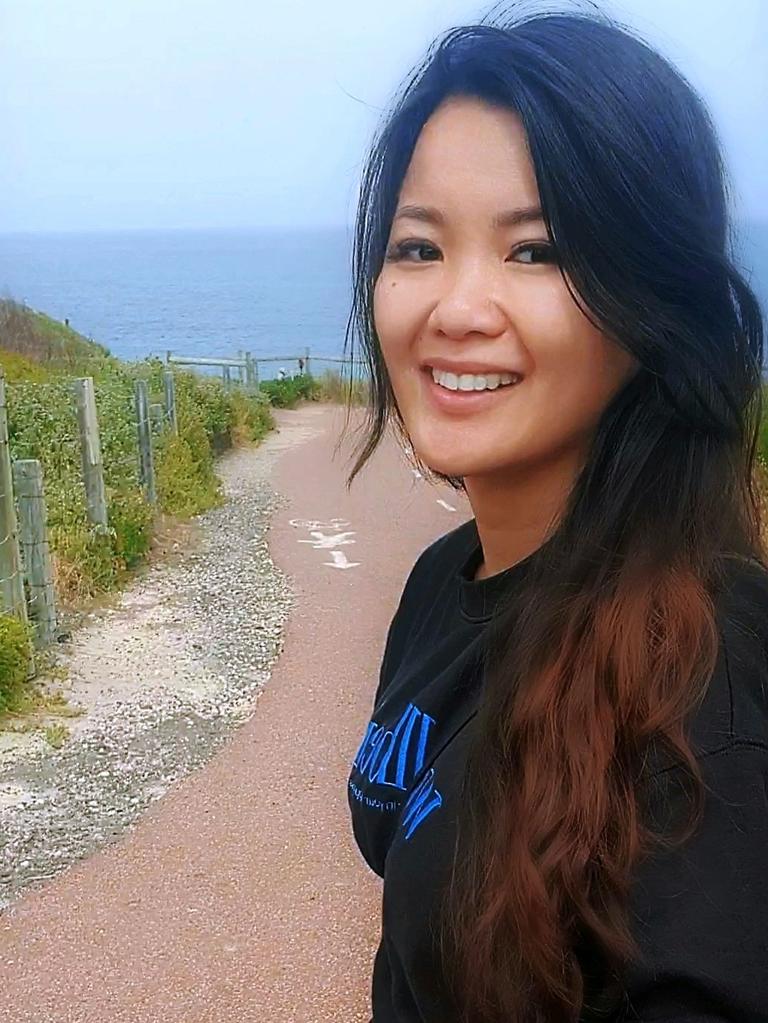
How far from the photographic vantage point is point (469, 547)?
1588mm

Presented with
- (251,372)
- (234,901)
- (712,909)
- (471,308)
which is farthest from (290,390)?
(712,909)

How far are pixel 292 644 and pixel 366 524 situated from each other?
357cm

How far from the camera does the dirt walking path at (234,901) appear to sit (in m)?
3.17

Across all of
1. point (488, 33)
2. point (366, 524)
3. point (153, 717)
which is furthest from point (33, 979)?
point (366, 524)

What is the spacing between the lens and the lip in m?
1.22

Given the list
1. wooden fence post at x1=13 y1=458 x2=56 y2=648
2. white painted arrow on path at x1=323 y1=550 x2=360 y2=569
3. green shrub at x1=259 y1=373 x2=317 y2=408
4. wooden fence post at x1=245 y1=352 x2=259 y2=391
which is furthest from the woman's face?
wooden fence post at x1=245 y1=352 x2=259 y2=391

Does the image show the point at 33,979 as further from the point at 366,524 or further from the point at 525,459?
the point at 366,524

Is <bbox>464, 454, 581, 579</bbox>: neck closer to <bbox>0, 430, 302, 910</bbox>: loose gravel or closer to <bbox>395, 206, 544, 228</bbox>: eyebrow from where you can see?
<bbox>395, 206, 544, 228</bbox>: eyebrow

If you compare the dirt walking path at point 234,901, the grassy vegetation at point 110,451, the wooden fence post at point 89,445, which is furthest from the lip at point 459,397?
the wooden fence post at point 89,445

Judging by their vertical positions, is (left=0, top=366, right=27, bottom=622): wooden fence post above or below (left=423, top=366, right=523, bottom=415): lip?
below

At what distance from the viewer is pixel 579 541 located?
46.3 inches

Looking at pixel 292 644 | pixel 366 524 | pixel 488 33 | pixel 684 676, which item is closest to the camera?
pixel 684 676

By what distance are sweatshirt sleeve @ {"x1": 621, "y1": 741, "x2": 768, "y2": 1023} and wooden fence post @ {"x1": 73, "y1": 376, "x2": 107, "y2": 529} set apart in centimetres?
693

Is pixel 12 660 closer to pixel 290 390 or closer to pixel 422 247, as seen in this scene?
pixel 422 247
